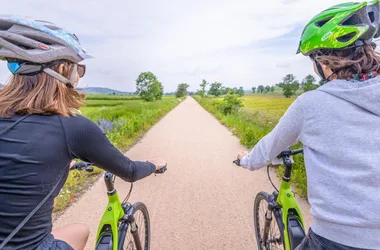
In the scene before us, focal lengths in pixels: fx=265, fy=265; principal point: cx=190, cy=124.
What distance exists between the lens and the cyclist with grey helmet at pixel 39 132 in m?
1.14

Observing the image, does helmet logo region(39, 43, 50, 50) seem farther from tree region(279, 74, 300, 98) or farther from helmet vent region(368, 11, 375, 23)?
tree region(279, 74, 300, 98)

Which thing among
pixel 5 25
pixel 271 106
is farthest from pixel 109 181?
pixel 271 106

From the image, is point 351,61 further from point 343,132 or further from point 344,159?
point 344,159

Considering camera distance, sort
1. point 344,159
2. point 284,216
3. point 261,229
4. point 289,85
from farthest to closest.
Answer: point 289,85 → point 261,229 → point 284,216 → point 344,159

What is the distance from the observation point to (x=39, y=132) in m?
1.18

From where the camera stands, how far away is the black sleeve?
4.13 ft

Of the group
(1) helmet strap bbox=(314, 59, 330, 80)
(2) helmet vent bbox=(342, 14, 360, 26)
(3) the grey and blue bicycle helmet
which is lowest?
(1) helmet strap bbox=(314, 59, 330, 80)

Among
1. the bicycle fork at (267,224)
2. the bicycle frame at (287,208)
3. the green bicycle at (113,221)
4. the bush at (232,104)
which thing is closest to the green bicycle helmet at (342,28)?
the bicycle frame at (287,208)

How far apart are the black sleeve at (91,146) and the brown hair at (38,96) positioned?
80 millimetres

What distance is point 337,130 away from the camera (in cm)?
114

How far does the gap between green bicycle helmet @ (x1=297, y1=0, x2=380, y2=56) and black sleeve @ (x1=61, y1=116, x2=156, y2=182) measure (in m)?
1.21

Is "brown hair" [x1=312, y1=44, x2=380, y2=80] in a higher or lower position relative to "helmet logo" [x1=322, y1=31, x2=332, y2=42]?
lower

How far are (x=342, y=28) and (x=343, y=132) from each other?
0.57 meters

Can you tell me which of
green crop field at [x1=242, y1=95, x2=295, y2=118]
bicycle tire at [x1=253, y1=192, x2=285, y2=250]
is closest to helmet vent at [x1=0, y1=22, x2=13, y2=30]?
bicycle tire at [x1=253, y1=192, x2=285, y2=250]
